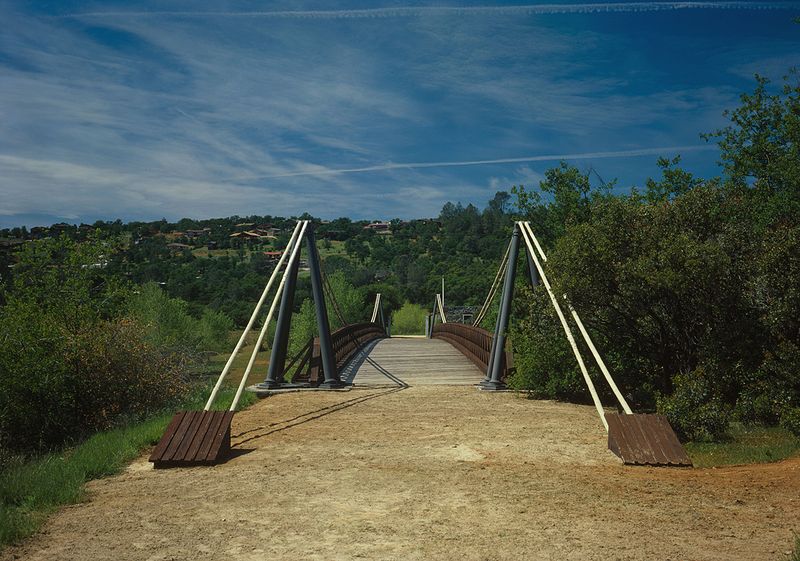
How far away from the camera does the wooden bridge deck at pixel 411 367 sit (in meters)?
15.2

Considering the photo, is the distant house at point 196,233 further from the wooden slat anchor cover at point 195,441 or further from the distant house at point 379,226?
the wooden slat anchor cover at point 195,441

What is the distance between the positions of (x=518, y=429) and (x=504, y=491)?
3089 millimetres

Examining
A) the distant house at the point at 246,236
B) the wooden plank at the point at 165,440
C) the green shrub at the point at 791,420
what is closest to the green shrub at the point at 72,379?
the wooden plank at the point at 165,440

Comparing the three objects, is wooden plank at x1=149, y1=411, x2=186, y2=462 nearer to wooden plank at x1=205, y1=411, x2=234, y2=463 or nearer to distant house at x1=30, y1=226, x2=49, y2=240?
wooden plank at x1=205, y1=411, x2=234, y2=463

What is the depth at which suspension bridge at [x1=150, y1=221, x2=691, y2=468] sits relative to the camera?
7172 millimetres

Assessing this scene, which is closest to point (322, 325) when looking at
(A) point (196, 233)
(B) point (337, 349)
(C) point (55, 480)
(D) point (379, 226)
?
(B) point (337, 349)

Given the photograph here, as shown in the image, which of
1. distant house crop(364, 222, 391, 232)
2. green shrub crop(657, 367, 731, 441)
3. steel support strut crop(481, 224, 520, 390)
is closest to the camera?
green shrub crop(657, 367, 731, 441)

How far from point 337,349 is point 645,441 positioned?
11.8 m

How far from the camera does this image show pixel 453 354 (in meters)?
22.0

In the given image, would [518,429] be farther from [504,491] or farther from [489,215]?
[489,215]

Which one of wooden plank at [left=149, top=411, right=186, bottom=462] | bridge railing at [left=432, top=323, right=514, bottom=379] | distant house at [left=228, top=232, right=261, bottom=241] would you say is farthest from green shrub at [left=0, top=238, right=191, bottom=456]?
distant house at [left=228, top=232, right=261, bottom=241]

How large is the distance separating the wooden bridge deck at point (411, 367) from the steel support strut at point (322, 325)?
4.17 ft

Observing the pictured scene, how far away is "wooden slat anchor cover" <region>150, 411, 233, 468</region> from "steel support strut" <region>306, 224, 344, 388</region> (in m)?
5.28

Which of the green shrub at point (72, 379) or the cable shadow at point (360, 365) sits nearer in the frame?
the green shrub at point (72, 379)
